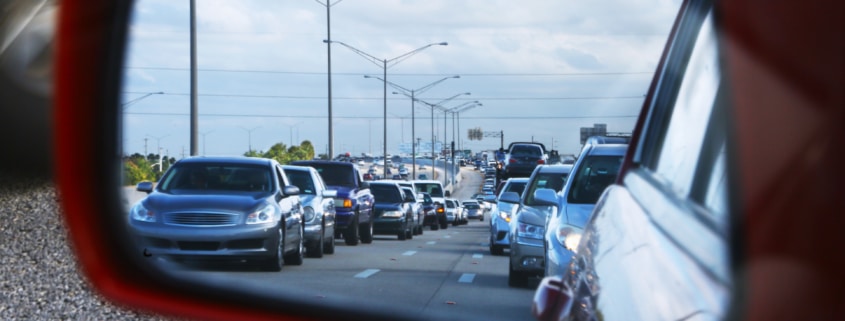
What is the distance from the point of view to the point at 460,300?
432 inches

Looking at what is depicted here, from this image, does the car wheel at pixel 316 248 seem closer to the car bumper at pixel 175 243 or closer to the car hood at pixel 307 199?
the car hood at pixel 307 199

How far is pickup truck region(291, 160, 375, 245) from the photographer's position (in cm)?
2364

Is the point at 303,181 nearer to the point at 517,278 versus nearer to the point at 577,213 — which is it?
the point at 517,278

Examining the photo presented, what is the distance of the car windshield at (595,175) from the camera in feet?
8.70

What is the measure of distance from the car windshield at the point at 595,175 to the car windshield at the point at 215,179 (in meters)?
4.67

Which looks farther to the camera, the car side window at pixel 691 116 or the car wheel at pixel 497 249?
the car wheel at pixel 497 249

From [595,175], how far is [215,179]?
18.9 ft

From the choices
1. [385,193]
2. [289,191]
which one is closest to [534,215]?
[289,191]

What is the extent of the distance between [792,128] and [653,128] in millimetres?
1061

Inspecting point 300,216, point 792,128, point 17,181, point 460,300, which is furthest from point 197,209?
point 17,181

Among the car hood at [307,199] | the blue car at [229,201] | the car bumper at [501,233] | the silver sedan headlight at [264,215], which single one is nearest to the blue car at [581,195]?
the blue car at [229,201]

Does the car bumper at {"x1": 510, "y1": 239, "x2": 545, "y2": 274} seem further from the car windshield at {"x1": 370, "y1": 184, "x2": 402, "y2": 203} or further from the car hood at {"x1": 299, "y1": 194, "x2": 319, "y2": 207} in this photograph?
the car windshield at {"x1": 370, "y1": 184, "x2": 402, "y2": 203}

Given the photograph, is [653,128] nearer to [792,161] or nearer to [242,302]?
[242,302]

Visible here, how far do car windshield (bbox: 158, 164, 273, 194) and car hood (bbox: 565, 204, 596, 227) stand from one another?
3.93 meters
